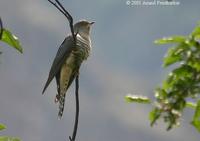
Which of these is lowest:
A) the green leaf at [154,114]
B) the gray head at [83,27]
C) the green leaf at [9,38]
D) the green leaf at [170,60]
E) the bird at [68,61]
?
the bird at [68,61]

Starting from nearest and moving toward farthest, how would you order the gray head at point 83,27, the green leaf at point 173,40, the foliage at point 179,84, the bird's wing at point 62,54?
1. the foliage at point 179,84
2. the green leaf at point 173,40
3. the bird's wing at point 62,54
4. the gray head at point 83,27

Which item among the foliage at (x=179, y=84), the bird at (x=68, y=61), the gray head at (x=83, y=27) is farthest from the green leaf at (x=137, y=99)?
the gray head at (x=83, y=27)

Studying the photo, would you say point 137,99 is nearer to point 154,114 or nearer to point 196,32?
point 154,114

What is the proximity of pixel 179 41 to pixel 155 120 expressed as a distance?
33cm

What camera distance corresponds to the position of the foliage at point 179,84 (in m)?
1.49

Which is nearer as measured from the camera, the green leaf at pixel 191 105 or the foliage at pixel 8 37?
the green leaf at pixel 191 105

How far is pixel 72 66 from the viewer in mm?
6703

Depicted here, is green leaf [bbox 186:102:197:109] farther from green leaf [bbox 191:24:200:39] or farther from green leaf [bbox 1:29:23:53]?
green leaf [bbox 1:29:23:53]

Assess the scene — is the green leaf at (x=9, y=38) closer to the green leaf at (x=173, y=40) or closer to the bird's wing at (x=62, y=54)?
the green leaf at (x=173, y=40)

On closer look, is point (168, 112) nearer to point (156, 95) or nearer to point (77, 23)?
point (156, 95)

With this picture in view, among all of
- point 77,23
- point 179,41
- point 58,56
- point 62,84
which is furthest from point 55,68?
point 179,41

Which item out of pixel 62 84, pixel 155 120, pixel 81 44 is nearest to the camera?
pixel 155 120

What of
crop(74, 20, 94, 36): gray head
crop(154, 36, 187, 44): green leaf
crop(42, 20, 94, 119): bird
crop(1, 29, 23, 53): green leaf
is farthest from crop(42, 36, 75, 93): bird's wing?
crop(154, 36, 187, 44): green leaf

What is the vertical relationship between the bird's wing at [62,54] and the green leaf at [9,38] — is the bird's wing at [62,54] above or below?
below
